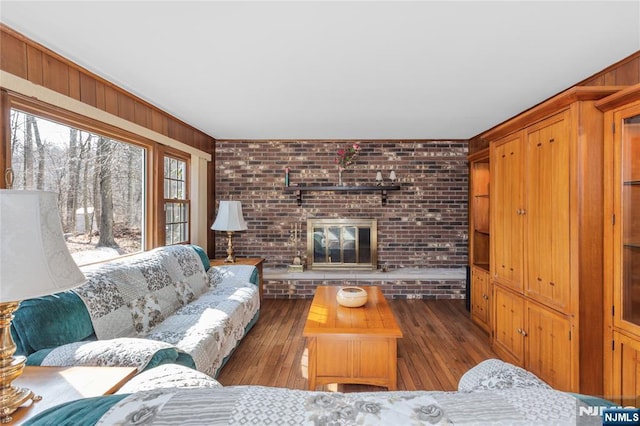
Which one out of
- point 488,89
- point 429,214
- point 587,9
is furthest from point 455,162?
point 587,9

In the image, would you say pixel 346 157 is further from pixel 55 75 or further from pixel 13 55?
pixel 13 55

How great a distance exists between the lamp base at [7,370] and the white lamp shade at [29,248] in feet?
0.55

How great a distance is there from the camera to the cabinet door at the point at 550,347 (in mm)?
1828

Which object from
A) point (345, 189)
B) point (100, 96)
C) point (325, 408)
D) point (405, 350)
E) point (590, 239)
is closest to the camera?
point (325, 408)

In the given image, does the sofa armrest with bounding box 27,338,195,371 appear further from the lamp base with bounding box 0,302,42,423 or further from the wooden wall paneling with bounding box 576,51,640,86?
the wooden wall paneling with bounding box 576,51,640,86

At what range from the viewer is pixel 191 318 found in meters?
2.19

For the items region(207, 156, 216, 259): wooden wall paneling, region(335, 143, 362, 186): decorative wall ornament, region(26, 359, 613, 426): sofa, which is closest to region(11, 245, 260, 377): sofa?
region(26, 359, 613, 426): sofa

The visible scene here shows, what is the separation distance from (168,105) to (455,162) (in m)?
3.81

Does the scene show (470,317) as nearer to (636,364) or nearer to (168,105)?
(636,364)

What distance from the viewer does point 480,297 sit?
127 inches

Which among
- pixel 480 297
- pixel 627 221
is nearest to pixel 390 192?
pixel 480 297

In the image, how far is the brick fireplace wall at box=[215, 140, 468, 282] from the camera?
14.2ft

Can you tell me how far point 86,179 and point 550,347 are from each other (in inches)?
145

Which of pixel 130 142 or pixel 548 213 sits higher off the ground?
pixel 130 142
